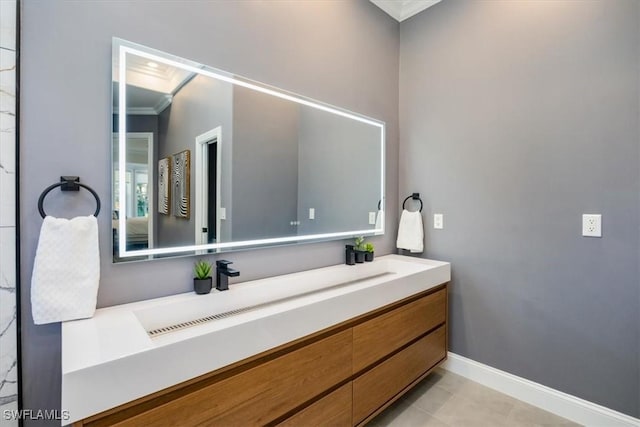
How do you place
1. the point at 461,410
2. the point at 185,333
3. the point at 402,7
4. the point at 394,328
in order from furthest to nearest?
the point at 402,7 < the point at 461,410 < the point at 394,328 < the point at 185,333

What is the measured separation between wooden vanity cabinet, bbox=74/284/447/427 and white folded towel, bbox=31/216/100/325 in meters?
0.45

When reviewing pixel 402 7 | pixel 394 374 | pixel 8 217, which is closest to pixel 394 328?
pixel 394 374

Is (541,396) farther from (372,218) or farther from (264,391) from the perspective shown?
(264,391)

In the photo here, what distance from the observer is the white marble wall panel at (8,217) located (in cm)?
105

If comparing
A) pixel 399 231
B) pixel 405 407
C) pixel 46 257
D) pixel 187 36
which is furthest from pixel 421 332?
pixel 187 36

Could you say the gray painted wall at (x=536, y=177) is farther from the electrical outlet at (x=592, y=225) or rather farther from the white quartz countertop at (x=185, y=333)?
the white quartz countertop at (x=185, y=333)

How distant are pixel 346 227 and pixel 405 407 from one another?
4.02 feet

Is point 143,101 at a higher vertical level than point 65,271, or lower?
higher

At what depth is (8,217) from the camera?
1068 mm

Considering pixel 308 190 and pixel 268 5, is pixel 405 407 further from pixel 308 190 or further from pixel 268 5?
pixel 268 5

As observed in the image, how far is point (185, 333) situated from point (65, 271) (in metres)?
0.50

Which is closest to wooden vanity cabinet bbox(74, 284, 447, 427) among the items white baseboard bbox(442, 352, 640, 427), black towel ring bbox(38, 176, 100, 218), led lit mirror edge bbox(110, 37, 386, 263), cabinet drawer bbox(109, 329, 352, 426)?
cabinet drawer bbox(109, 329, 352, 426)

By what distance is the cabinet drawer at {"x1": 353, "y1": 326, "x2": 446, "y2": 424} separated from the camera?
158 centimetres

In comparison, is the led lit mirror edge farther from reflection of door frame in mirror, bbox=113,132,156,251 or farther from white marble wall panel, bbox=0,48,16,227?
white marble wall panel, bbox=0,48,16,227
